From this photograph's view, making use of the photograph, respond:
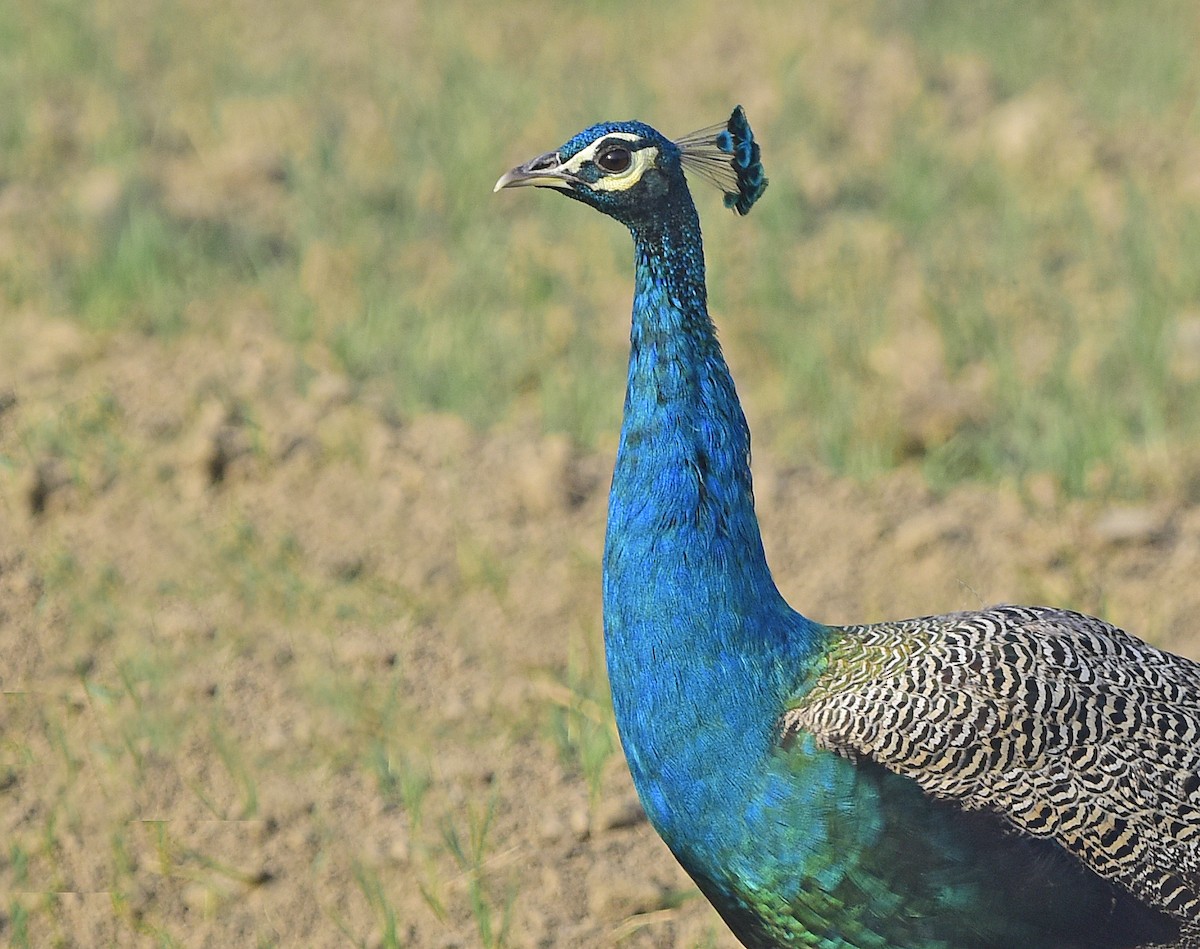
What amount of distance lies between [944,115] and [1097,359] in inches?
93.1

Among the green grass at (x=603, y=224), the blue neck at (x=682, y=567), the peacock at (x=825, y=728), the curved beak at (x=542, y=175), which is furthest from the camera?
the green grass at (x=603, y=224)

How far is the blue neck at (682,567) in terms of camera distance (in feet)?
11.3

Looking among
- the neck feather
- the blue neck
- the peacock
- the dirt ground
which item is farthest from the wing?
the dirt ground

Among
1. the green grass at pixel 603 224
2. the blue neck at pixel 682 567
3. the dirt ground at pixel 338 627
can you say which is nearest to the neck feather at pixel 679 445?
the blue neck at pixel 682 567

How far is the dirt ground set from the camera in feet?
13.7

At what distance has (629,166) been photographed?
3.51m

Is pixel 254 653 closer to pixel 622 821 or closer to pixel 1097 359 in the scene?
pixel 622 821

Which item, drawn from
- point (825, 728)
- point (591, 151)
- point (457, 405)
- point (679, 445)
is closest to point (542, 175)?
point (591, 151)

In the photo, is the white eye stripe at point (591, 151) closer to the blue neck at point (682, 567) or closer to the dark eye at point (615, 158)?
the dark eye at point (615, 158)

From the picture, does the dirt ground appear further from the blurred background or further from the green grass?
the green grass

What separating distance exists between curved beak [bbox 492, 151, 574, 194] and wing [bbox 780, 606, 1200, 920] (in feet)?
3.53

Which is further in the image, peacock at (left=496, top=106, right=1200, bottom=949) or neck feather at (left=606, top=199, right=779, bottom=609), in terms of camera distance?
neck feather at (left=606, top=199, right=779, bottom=609)

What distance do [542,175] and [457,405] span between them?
252cm

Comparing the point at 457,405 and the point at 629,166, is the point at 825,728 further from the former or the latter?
the point at 457,405
